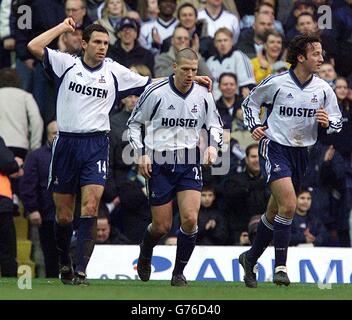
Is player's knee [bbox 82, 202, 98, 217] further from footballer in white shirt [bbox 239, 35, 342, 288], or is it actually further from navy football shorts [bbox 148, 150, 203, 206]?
footballer in white shirt [bbox 239, 35, 342, 288]

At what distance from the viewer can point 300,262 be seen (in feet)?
62.8

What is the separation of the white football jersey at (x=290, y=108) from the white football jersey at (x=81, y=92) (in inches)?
63.2

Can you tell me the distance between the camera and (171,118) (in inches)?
619

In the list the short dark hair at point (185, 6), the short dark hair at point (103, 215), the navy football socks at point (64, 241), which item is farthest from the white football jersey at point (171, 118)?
the short dark hair at point (185, 6)

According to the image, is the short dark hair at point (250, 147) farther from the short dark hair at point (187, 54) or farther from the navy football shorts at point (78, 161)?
the short dark hair at point (187, 54)

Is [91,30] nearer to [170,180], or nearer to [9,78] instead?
[170,180]

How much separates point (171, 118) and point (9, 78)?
4767 mm

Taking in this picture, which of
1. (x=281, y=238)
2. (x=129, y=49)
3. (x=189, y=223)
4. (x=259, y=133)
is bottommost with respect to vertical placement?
(x=281, y=238)

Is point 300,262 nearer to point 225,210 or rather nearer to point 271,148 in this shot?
point 225,210

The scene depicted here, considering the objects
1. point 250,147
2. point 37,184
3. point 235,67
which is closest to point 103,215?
point 37,184

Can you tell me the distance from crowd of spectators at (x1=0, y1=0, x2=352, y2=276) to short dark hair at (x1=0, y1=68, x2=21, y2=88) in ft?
0.05

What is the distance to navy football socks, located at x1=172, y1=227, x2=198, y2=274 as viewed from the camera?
15.7 m
